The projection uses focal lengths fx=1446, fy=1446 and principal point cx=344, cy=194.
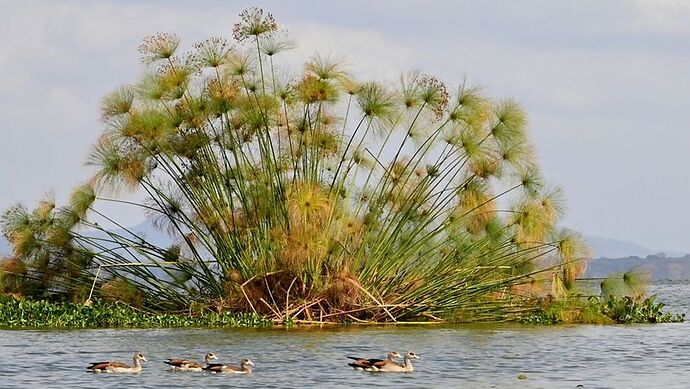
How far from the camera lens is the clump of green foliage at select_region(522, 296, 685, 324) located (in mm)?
32500

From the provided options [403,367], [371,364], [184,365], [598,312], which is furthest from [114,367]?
[598,312]

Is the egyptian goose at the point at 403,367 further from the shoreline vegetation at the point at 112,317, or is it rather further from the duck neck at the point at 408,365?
the shoreline vegetation at the point at 112,317

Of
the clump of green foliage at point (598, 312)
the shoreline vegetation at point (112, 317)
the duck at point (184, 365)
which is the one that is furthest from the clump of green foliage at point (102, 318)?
the duck at point (184, 365)

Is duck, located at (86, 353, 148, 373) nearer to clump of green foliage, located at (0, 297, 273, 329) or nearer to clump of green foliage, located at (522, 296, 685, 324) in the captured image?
clump of green foliage, located at (0, 297, 273, 329)

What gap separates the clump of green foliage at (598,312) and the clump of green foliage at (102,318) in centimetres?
657

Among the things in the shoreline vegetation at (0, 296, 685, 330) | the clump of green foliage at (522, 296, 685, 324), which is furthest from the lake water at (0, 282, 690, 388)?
the shoreline vegetation at (0, 296, 685, 330)

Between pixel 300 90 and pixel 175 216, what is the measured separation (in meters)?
4.08

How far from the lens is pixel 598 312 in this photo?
33188mm

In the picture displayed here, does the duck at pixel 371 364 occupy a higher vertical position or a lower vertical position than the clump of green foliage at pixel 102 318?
lower

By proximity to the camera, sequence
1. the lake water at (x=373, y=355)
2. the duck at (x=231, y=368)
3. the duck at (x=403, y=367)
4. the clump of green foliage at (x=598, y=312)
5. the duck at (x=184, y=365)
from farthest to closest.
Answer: the clump of green foliage at (x=598, y=312)
the duck at (x=403, y=367)
the duck at (x=184, y=365)
the duck at (x=231, y=368)
the lake water at (x=373, y=355)

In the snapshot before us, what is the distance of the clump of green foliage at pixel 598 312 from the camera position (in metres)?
32.5

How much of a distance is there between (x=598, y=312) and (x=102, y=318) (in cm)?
1126

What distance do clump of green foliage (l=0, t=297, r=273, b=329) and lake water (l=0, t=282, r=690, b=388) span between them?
3.80 ft

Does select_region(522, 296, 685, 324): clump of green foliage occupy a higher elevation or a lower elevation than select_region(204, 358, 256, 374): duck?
higher
